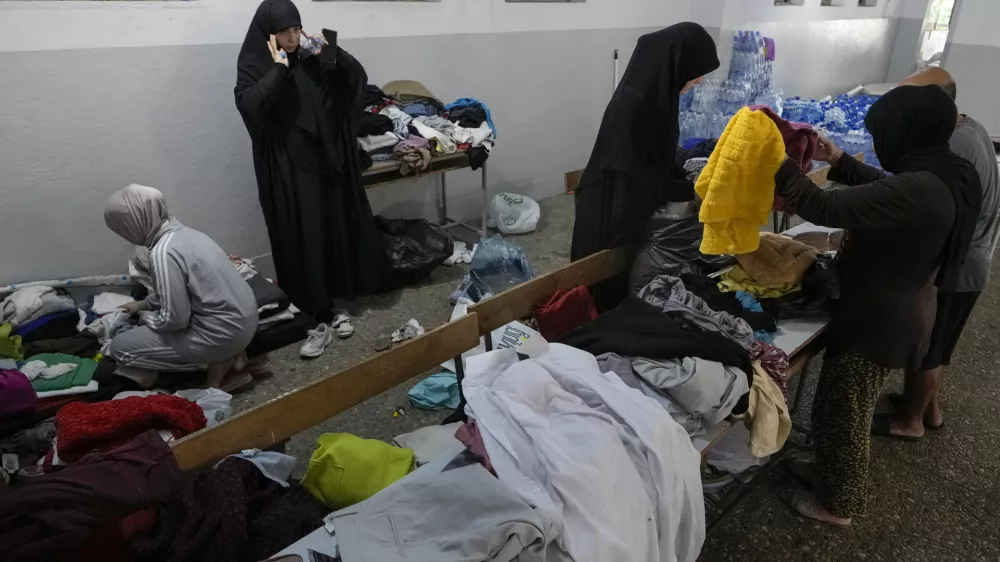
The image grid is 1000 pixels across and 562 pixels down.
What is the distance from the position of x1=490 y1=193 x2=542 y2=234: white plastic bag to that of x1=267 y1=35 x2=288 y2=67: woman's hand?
2.19 metres

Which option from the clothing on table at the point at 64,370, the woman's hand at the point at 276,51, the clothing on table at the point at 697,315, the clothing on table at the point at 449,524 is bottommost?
the clothing on table at the point at 64,370

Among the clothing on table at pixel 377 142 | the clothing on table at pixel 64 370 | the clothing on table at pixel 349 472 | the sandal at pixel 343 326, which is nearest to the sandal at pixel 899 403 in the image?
the clothing on table at pixel 349 472

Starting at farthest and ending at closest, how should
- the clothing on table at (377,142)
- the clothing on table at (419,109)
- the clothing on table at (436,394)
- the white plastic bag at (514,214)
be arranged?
1. the white plastic bag at (514,214)
2. the clothing on table at (419,109)
3. the clothing on table at (377,142)
4. the clothing on table at (436,394)

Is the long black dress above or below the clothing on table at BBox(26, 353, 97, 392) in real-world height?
above

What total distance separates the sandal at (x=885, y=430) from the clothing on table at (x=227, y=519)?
7.83 feet

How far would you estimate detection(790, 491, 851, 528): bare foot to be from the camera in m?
2.15

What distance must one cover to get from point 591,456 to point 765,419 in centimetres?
70

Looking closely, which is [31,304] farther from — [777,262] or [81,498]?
[777,262]

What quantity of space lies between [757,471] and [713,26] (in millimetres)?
4929

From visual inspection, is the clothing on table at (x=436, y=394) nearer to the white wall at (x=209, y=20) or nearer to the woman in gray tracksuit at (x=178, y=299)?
the woman in gray tracksuit at (x=178, y=299)

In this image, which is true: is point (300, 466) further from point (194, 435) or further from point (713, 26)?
point (713, 26)

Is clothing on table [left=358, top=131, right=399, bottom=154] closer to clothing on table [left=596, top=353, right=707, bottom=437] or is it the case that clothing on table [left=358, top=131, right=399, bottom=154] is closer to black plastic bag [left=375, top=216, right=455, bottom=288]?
black plastic bag [left=375, top=216, right=455, bottom=288]

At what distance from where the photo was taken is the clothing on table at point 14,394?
227 centimetres

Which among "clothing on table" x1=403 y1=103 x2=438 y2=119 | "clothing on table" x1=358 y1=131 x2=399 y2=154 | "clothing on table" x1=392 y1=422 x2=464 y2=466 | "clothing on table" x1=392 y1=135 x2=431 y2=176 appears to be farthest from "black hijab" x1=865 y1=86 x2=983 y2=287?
"clothing on table" x1=403 y1=103 x2=438 y2=119
